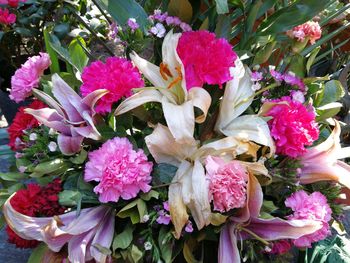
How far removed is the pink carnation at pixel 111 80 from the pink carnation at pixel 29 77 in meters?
0.14

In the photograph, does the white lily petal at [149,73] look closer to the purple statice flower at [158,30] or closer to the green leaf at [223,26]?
the purple statice flower at [158,30]

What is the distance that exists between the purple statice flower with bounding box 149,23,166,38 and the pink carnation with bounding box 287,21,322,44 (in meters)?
0.26

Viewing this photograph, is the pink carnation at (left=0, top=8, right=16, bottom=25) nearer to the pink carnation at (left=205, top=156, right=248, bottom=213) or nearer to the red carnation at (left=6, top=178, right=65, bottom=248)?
the red carnation at (left=6, top=178, right=65, bottom=248)

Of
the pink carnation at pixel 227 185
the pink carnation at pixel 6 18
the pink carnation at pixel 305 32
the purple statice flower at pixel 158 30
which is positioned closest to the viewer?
the pink carnation at pixel 227 185

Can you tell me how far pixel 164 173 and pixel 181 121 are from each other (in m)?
0.09

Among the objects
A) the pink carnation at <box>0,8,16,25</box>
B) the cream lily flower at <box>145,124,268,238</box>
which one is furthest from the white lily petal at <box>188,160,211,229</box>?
the pink carnation at <box>0,8,16,25</box>

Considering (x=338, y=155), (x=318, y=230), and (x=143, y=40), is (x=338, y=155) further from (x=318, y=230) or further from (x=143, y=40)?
(x=143, y=40)

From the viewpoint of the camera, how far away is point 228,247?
2.37 ft

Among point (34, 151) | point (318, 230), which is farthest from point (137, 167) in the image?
point (318, 230)

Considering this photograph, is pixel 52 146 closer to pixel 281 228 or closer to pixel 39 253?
pixel 39 253

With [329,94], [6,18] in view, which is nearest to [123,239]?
[329,94]

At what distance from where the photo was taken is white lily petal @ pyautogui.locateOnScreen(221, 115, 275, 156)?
0.74m

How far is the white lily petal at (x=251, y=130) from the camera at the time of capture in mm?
735

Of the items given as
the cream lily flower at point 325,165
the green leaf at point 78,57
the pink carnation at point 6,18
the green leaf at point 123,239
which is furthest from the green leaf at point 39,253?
the pink carnation at point 6,18
